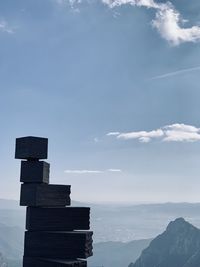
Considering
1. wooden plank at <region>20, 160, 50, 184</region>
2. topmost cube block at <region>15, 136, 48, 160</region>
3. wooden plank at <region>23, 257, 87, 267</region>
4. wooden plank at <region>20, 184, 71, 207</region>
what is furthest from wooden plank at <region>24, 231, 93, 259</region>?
topmost cube block at <region>15, 136, 48, 160</region>

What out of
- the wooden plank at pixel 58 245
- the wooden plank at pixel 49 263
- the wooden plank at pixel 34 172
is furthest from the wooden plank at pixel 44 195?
the wooden plank at pixel 49 263

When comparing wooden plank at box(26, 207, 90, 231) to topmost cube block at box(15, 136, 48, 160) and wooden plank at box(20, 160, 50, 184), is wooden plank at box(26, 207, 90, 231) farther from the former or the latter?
topmost cube block at box(15, 136, 48, 160)

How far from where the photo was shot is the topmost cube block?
60.0ft

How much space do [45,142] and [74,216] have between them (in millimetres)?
3382

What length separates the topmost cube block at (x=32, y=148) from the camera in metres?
18.3

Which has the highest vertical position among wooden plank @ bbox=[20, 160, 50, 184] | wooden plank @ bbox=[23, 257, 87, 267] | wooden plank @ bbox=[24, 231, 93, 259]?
wooden plank @ bbox=[20, 160, 50, 184]

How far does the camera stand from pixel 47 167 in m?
19.1

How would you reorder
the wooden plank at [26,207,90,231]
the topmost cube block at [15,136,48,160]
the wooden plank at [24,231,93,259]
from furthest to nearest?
the topmost cube block at [15,136,48,160]
the wooden plank at [26,207,90,231]
the wooden plank at [24,231,93,259]

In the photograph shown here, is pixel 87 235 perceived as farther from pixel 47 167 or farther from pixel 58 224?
pixel 47 167

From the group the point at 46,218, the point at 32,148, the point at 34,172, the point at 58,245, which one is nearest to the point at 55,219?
the point at 46,218

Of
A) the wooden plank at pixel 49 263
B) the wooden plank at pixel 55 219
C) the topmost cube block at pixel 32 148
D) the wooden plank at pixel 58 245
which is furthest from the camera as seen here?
the topmost cube block at pixel 32 148

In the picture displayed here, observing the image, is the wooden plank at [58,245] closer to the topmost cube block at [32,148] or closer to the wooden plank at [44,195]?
the wooden plank at [44,195]

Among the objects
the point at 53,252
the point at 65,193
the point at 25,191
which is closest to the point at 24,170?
the point at 25,191

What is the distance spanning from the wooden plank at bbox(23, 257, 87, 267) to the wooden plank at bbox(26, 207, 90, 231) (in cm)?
126
